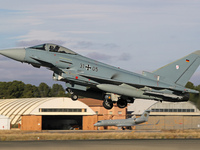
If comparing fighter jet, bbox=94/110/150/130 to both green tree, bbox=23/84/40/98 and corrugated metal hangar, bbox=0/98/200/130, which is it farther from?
green tree, bbox=23/84/40/98

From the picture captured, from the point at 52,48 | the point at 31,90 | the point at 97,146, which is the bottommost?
the point at 97,146

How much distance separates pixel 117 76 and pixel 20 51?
8.43 meters

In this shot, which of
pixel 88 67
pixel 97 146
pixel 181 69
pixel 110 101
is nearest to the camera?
pixel 88 67

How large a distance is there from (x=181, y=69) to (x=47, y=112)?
159 feet

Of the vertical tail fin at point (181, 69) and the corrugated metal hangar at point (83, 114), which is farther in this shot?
the corrugated metal hangar at point (83, 114)

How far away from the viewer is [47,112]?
255 feet

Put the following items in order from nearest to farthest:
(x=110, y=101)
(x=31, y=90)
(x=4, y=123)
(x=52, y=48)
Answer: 1. (x=52, y=48)
2. (x=110, y=101)
3. (x=4, y=123)
4. (x=31, y=90)

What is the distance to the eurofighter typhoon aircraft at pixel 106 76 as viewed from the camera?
2902 centimetres

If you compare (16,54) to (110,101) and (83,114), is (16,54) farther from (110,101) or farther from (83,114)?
(83,114)

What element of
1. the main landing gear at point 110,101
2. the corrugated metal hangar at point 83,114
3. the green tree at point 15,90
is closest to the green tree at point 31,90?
the green tree at point 15,90

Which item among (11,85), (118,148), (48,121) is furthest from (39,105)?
(11,85)

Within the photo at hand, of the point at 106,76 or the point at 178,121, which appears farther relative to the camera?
the point at 178,121

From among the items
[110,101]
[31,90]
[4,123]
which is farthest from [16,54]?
[31,90]

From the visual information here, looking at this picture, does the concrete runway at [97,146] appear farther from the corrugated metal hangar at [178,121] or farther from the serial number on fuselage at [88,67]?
the corrugated metal hangar at [178,121]
